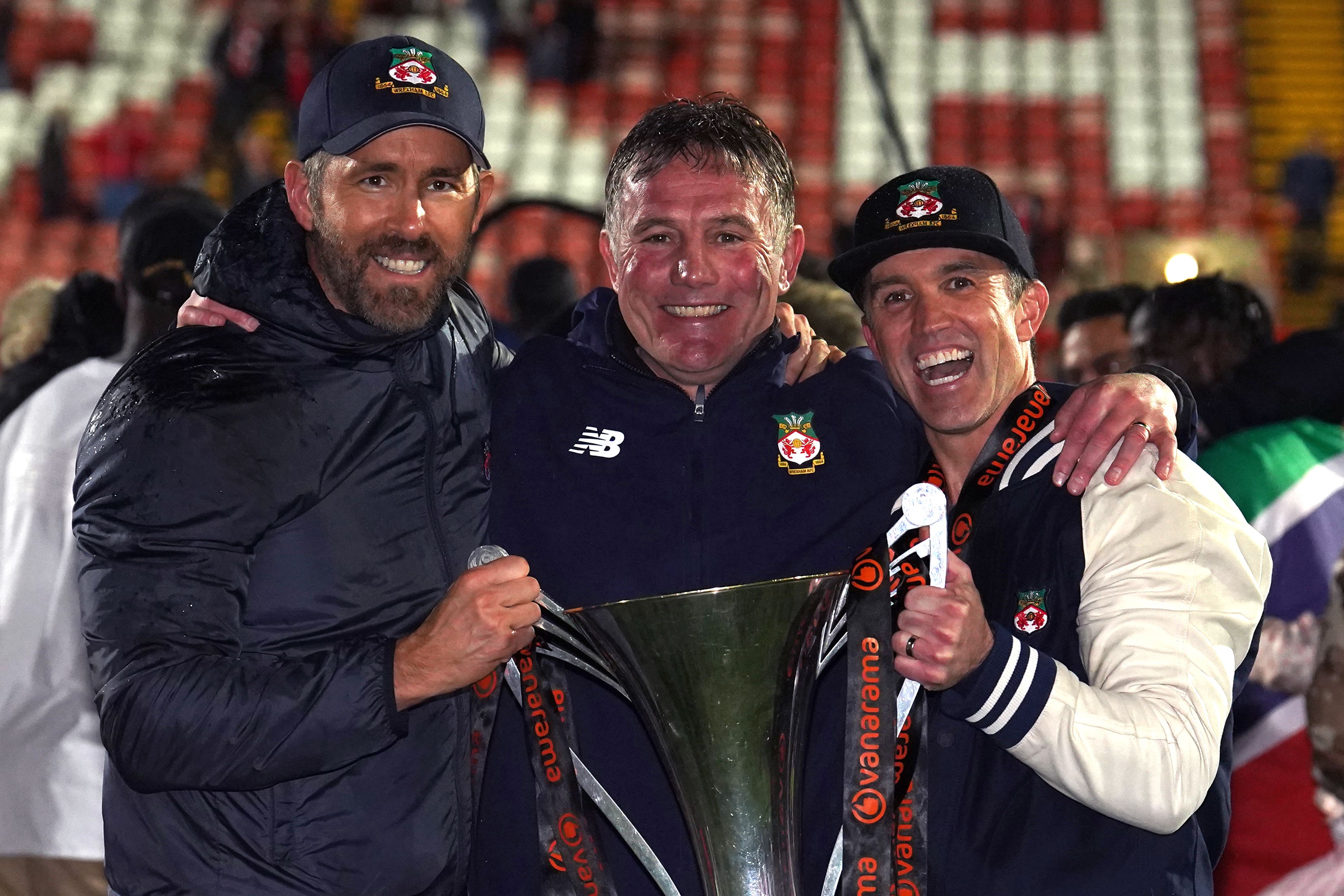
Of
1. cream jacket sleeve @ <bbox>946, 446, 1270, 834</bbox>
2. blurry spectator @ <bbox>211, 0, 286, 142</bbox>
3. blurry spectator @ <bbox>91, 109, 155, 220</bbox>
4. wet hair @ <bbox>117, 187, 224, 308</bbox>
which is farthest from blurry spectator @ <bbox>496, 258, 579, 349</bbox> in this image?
blurry spectator @ <bbox>211, 0, 286, 142</bbox>

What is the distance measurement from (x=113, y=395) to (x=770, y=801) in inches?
43.2

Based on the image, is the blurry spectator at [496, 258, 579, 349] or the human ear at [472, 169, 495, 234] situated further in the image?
the blurry spectator at [496, 258, 579, 349]

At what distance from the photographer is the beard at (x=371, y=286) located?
2275mm

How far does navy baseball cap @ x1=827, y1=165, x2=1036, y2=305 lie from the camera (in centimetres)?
229

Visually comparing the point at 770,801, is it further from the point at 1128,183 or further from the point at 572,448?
the point at 1128,183

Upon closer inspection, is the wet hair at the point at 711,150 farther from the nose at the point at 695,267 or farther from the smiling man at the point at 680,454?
the nose at the point at 695,267

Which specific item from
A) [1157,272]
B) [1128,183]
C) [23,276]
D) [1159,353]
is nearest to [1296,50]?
[1128,183]

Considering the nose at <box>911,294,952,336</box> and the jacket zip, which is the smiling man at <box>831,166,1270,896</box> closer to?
the nose at <box>911,294,952,336</box>

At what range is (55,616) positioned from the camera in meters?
3.38

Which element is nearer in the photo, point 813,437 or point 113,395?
point 113,395

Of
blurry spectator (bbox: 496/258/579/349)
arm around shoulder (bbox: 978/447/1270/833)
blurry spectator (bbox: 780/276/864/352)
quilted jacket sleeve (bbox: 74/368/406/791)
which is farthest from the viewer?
blurry spectator (bbox: 496/258/579/349)

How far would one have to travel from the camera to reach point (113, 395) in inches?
85.6

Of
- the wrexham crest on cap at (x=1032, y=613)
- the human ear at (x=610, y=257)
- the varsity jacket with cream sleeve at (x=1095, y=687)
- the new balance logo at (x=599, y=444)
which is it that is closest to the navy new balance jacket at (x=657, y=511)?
the new balance logo at (x=599, y=444)

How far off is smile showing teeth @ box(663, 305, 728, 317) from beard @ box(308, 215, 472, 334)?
368 mm
